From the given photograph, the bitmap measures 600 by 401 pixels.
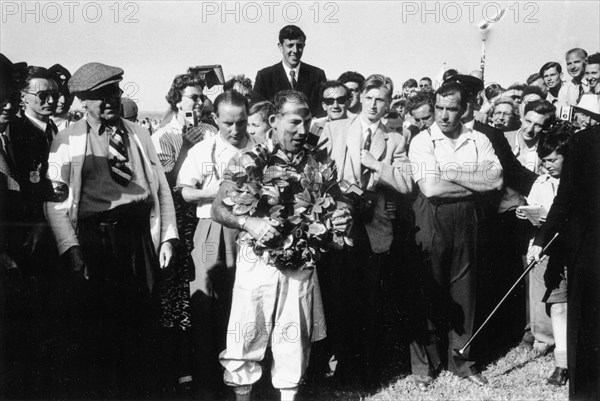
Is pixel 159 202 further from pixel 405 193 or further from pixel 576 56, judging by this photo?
pixel 576 56

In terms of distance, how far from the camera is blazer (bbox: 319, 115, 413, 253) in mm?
5480

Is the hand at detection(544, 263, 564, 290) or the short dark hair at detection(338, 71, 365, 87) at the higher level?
the short dark hair at detection(338, 71, 365, 87)

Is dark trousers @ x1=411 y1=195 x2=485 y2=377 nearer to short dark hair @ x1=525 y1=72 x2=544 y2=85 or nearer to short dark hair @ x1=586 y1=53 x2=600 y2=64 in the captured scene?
short dark hair @ x1=586 y1=53 x2=600 y2=64

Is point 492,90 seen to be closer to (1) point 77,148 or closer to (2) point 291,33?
(2) point 291,33

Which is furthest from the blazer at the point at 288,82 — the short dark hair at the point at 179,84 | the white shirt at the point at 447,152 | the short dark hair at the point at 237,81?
the white shirt at the point at 447,152

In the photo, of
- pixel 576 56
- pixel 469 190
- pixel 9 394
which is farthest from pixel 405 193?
pixel 576 56

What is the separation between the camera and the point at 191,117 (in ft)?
22.3

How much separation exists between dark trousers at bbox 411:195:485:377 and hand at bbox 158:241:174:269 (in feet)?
6.99

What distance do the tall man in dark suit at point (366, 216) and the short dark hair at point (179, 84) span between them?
1.75 m

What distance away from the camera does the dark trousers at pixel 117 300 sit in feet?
15.8

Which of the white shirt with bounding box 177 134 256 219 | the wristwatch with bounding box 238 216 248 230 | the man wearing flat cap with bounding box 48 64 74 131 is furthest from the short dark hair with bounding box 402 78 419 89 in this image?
the wristwatch with bounding box 238 216 248 230

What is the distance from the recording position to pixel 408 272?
601 cm

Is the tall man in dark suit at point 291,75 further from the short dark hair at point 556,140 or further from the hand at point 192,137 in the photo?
the short dark hair at point 556,140

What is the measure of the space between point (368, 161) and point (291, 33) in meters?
2.54
